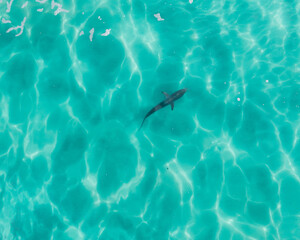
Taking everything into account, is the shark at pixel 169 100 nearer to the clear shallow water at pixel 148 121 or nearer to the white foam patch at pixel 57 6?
the clear shallow water at pixel 148 121

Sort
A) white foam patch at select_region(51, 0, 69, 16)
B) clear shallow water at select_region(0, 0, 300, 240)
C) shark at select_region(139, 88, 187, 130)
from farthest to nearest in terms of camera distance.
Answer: white foam patch at select_region(51, 0, 69, 16) → shark at select_region(139, 88, 187, 130) → clear shallow water at select_region(0, 0, 300, 240)

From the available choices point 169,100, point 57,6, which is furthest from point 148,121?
point 57,6

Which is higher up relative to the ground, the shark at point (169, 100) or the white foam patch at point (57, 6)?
the white foam patch at point (57, 6)

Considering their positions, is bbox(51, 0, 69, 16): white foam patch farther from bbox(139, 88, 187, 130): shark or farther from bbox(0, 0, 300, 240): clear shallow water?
bbox(139, 88, 187, 130): shark

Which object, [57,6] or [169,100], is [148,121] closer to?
[169,100]

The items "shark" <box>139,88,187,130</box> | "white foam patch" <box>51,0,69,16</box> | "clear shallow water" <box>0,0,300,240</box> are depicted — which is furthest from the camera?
"white foam patch" <box>51,0,69,16</box>

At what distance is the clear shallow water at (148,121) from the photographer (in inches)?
270

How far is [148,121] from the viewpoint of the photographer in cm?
749

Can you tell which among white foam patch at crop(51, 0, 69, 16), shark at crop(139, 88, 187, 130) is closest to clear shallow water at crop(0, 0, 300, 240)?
white foam patch at crop(51, 0, 69, 16)

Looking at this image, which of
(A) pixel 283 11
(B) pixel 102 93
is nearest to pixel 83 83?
(B) pixel 102 93

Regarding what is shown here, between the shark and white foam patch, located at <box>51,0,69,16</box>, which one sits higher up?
white foam patch, located at <box>51,0,69,16</box>

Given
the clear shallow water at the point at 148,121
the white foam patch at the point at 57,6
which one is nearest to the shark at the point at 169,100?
the clear shallow water at the point at 148,121

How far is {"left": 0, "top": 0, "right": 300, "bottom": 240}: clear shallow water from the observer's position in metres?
6.86

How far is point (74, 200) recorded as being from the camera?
699cm
